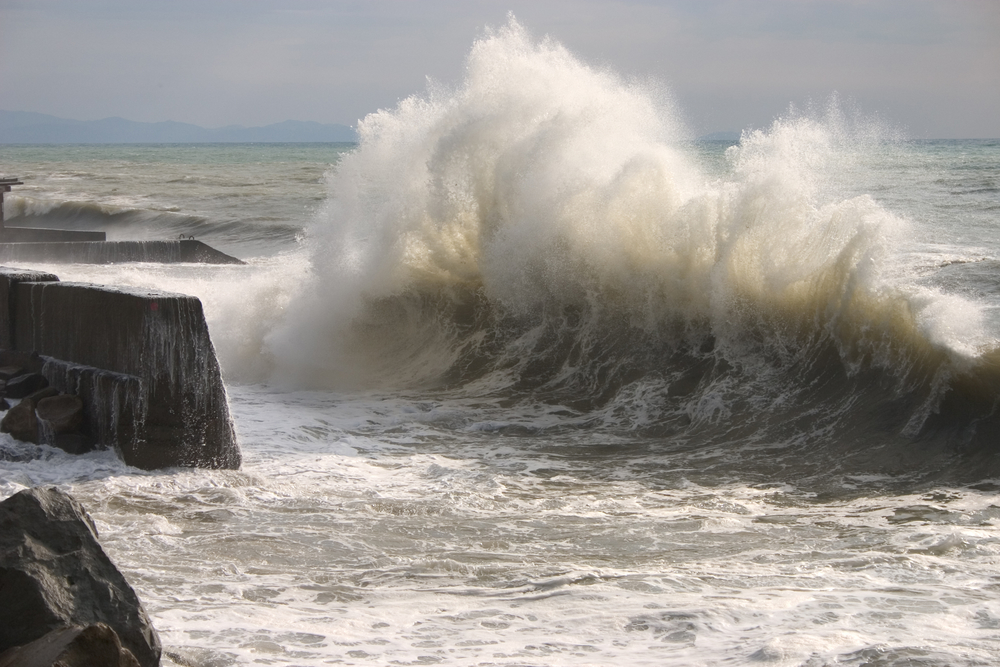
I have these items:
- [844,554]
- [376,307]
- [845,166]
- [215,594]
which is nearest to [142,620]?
[215,594]

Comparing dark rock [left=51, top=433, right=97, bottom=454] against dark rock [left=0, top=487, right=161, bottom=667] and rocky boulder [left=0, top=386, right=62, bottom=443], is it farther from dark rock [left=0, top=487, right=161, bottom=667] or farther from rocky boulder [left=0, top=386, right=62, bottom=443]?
dark rock [left=0, top=487, right=161, bottom=667]

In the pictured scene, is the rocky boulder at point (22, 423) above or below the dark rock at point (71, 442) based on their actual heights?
above

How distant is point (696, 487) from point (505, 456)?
1.49 metres

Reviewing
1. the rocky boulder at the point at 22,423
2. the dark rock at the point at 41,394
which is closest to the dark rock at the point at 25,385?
the dark rock at the point at 41,394

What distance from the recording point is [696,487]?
712cm

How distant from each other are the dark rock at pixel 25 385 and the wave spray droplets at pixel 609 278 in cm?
330

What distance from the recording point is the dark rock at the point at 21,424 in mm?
7105

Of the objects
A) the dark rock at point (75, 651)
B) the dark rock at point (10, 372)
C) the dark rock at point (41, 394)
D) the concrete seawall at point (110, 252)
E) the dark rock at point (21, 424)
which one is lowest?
the dark rock at point (75, 651)

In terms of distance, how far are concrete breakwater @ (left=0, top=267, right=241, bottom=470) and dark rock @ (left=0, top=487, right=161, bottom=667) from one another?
291 cm

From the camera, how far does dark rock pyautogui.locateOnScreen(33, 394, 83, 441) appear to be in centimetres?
708

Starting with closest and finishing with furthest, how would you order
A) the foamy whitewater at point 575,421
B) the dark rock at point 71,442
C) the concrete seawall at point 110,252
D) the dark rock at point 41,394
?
1. the foamy whitewater at point 575,421
2. the dark rock at point 71,442
3. the dark rock at point 41,394
4. the concrete seawall at point 110,252

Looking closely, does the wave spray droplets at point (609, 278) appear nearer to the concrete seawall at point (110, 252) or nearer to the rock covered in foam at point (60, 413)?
A: the rock covered in foam at point (60, 413)

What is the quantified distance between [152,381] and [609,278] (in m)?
5.37

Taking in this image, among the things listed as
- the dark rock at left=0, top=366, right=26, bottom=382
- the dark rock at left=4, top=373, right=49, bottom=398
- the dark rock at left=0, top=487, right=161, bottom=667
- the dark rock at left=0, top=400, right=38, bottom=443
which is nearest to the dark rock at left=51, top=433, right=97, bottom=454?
the dark rock at left=0, top=400, right=38, bottom=443
